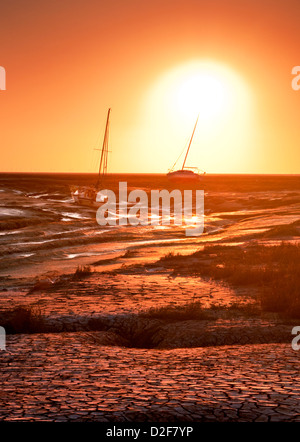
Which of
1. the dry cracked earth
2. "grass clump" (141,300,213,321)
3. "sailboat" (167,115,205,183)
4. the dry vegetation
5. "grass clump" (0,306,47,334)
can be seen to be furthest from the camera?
"sailboat" (167,115,205,183)

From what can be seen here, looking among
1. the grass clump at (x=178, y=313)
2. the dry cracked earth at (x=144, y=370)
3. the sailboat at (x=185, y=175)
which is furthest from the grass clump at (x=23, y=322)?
the sailboat at (x=185, y=175)

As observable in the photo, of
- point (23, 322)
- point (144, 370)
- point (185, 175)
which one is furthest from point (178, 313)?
point (185, 175)

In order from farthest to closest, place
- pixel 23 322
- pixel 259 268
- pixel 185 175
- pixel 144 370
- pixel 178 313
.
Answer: pixel 185 175 < pixel 259 268 < pixel 178 313 < pixel 23 322 < pixel 144 370

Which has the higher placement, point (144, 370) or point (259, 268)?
point (259, 268)

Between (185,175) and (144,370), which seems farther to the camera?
(185,175)

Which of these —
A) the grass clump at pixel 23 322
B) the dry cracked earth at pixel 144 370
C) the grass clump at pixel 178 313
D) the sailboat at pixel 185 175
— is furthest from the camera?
the sailboat at pixel 185 175

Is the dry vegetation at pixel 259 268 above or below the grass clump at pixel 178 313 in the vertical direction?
above

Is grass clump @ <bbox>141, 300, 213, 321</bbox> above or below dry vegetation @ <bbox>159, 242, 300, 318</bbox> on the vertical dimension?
below

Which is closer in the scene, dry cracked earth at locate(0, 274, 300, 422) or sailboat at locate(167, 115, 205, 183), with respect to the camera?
dry cracked earth at locate(0, 274, 300, 422)

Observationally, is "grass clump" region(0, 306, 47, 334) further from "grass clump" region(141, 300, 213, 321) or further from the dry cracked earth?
"grass clump" region(141, 300, 213, 321)

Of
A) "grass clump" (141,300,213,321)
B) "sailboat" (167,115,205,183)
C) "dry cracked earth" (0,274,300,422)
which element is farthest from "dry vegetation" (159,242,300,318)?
"sailboat" (167,115,205,183)

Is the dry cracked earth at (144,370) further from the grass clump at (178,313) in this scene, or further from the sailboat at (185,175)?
the sailboat at (185,175)

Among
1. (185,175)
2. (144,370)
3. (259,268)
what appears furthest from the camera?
(185,175)

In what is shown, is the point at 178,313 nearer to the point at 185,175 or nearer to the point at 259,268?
the point at 259,268
